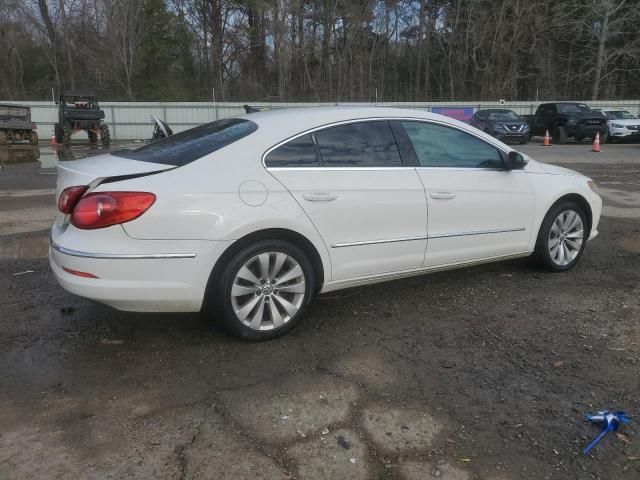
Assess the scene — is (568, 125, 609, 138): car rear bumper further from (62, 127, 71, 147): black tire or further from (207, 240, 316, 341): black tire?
(207, 240, 316, 341): black tire

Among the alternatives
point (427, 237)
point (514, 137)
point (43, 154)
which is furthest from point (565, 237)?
point (514, 137)

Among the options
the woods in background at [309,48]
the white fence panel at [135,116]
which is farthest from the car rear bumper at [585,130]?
the woods in background at [309,48]

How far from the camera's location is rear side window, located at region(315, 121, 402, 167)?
4031mm

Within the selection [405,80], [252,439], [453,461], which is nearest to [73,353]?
[252,439]

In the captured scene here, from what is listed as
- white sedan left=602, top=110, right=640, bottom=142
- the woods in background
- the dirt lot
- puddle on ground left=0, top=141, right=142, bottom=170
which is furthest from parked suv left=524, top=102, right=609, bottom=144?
the dirt lot

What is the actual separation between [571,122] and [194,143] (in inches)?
973

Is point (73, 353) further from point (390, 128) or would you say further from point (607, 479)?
point (607, 479)

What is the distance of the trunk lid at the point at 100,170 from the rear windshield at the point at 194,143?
9cm

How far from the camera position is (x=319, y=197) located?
384cm

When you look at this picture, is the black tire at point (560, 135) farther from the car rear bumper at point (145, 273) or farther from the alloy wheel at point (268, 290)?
the car rear bumper at point (145, 273)

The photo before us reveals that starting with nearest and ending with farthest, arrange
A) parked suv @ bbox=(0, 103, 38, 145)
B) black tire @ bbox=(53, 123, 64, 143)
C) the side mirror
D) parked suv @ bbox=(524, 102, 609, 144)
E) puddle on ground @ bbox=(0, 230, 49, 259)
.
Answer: the side mirror, puddle on ground @ bbox=(0, 230, 49, 259), parked suv @ bbox=(0, 103, 38, 145), black tire @ bbox=(53, 123, 64, 143), parked suv @ bbox=(524, 102, 609, 144)

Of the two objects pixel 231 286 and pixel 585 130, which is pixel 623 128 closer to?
pixel 585 130

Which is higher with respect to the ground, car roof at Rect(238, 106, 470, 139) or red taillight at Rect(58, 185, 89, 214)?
car roof at Rect(238, 106, 470, 139)

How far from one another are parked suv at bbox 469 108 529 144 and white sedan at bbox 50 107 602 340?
19.8 metres
